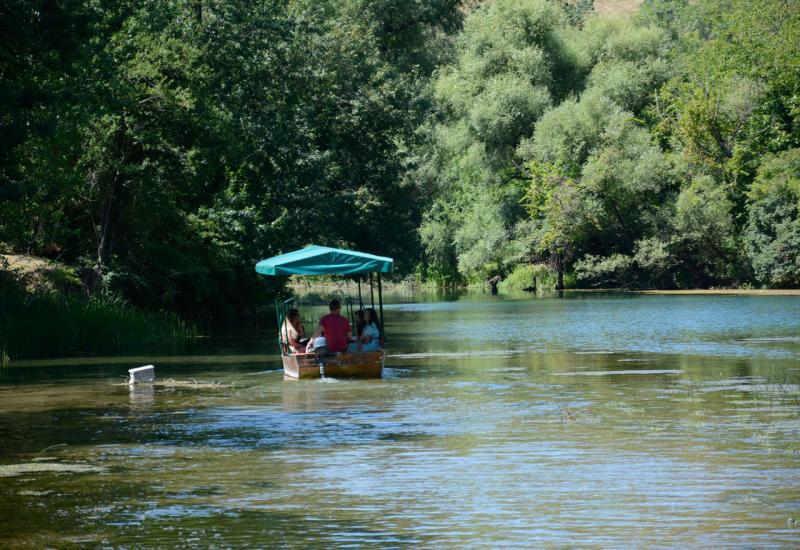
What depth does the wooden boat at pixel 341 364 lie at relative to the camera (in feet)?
87.4

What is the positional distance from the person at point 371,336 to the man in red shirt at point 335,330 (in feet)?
1.23

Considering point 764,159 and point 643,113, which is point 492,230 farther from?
point 764,159

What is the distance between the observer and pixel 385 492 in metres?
13.6

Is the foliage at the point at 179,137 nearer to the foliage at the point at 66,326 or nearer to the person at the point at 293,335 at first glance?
the foliage at the point at 66,326

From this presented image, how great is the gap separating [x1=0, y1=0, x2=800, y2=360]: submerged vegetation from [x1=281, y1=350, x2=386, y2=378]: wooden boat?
6.88 metres

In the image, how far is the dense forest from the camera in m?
37.7

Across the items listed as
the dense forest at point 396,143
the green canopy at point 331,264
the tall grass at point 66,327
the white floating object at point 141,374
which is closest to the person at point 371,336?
the green canopy at point 331,264

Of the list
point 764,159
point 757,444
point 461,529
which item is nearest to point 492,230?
point 764,159

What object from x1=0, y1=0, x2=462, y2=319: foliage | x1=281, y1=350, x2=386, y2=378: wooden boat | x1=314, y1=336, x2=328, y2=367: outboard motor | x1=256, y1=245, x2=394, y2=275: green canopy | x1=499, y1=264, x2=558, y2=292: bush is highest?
x1=0, y1=0, x2=462, y2=319: foliage

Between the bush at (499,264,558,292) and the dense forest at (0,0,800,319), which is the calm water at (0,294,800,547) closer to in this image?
the dense forest at (0,0,800,319)

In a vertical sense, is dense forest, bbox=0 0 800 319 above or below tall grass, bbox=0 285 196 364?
above

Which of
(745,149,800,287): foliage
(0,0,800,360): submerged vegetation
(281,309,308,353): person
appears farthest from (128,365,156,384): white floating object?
(745,149,800,287): foliage

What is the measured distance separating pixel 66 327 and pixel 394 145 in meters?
29.3

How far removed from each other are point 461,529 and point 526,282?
213ft
